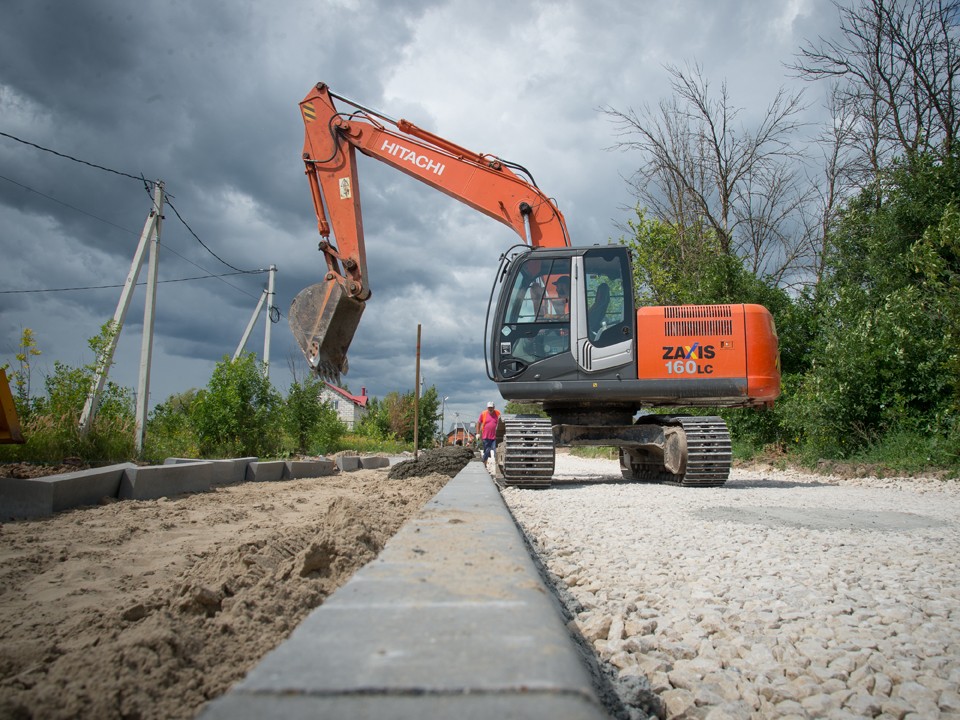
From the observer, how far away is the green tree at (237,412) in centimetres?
1198

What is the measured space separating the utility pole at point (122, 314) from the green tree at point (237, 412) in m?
1.49

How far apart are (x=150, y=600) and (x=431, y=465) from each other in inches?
280

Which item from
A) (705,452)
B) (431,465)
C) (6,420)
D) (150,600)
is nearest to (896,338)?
(705,452)

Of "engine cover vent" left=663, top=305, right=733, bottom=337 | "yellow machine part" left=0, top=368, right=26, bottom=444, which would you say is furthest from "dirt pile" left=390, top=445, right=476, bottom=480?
"yellow machine part" left=0, top=368, right=26, bottom=444

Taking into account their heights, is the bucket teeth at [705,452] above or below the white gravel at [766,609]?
above

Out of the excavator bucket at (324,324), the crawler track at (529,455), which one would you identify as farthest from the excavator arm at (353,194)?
the crawler track at (529,455)

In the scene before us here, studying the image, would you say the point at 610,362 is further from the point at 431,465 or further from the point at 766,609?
the point at 766,609

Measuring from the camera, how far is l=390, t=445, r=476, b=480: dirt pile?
9102mm

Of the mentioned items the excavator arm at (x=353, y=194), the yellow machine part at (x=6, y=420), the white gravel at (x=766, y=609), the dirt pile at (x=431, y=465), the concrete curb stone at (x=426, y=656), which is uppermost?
the excavator arm at (x=353, y=194)

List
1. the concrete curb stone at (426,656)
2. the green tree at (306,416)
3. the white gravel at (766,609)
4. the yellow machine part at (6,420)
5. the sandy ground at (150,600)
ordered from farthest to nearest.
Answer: the green tree at (306,416)
the yellow machine part at (6,420)
the white gravel at (766,609)
the sandy ground at (150,600)
the concrete curb stone at (426,656)

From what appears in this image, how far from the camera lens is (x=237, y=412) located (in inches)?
485

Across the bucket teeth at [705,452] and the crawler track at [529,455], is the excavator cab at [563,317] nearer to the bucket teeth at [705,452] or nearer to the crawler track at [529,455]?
the crawler track at [529,455]

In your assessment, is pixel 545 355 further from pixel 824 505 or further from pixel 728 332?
pixel 824 505

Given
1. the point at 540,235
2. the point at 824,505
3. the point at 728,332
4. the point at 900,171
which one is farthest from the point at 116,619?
the point at 900,171
